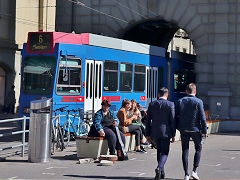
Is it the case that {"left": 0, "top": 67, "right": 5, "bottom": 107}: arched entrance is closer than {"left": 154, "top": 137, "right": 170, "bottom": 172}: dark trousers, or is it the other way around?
{"left": 154, "top": 137, "right": 170, "bottom": 172}: dark trousers

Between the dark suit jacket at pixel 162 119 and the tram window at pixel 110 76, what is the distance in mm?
9468

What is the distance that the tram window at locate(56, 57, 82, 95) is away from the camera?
18825 millimetres

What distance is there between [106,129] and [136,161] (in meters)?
1.00

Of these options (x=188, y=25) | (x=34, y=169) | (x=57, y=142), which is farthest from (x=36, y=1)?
(x=34, y=169)

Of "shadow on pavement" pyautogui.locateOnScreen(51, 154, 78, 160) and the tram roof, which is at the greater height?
the tram roof

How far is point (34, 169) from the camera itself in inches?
495

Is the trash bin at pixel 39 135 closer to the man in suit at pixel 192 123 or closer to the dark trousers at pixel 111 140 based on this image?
the dark trousers at pixel 111 140

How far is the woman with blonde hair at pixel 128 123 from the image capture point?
15758 mm

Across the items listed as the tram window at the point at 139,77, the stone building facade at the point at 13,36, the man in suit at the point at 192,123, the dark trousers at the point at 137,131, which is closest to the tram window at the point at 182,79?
the tram window at the point at 139,77

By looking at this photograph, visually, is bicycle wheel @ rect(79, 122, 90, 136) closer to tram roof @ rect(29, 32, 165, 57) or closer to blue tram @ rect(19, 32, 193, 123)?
blue tram @ rect(19, 32, 193, 123)

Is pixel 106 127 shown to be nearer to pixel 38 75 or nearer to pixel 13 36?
pixel 38 75

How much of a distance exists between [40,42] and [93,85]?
2332 millimetres

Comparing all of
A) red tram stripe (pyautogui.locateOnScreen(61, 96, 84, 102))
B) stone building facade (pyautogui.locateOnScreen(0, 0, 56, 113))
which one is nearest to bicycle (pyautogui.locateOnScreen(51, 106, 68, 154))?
red tram stripe (pyautogui.locateOnScreen(61, 96, 84, 102))

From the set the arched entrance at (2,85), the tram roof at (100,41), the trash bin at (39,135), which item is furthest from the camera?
the arched entrance at (2,85)
